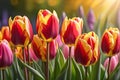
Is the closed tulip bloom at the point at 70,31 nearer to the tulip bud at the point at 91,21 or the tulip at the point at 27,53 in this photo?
the tulip at the point at 27,53

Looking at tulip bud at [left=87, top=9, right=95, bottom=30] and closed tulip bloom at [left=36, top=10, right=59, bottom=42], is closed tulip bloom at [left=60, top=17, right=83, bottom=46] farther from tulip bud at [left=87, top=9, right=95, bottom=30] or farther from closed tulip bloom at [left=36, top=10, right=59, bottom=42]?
tulip bud at [left=87, top=9, right=95, bottom=30]

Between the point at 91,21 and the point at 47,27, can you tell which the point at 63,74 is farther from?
the point at 91,21

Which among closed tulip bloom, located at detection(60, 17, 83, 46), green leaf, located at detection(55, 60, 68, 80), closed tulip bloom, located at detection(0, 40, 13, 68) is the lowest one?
green leaf, located at detection(55, 60, 68, 80)

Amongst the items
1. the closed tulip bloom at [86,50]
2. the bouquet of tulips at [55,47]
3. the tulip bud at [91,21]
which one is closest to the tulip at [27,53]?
the bouquet of tulips at [55,47]

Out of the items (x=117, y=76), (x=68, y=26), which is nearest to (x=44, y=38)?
(x=68, y=26)

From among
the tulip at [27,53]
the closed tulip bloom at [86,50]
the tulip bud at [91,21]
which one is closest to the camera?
the closed tulip bloom at [86,50]

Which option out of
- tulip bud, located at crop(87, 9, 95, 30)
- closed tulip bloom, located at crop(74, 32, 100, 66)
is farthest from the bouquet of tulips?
tulip bud, located at crop(87, 9, 95, 30)

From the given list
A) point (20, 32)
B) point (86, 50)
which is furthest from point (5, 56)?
point (86, 50)

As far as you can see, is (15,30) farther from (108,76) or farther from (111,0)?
(111,0)
